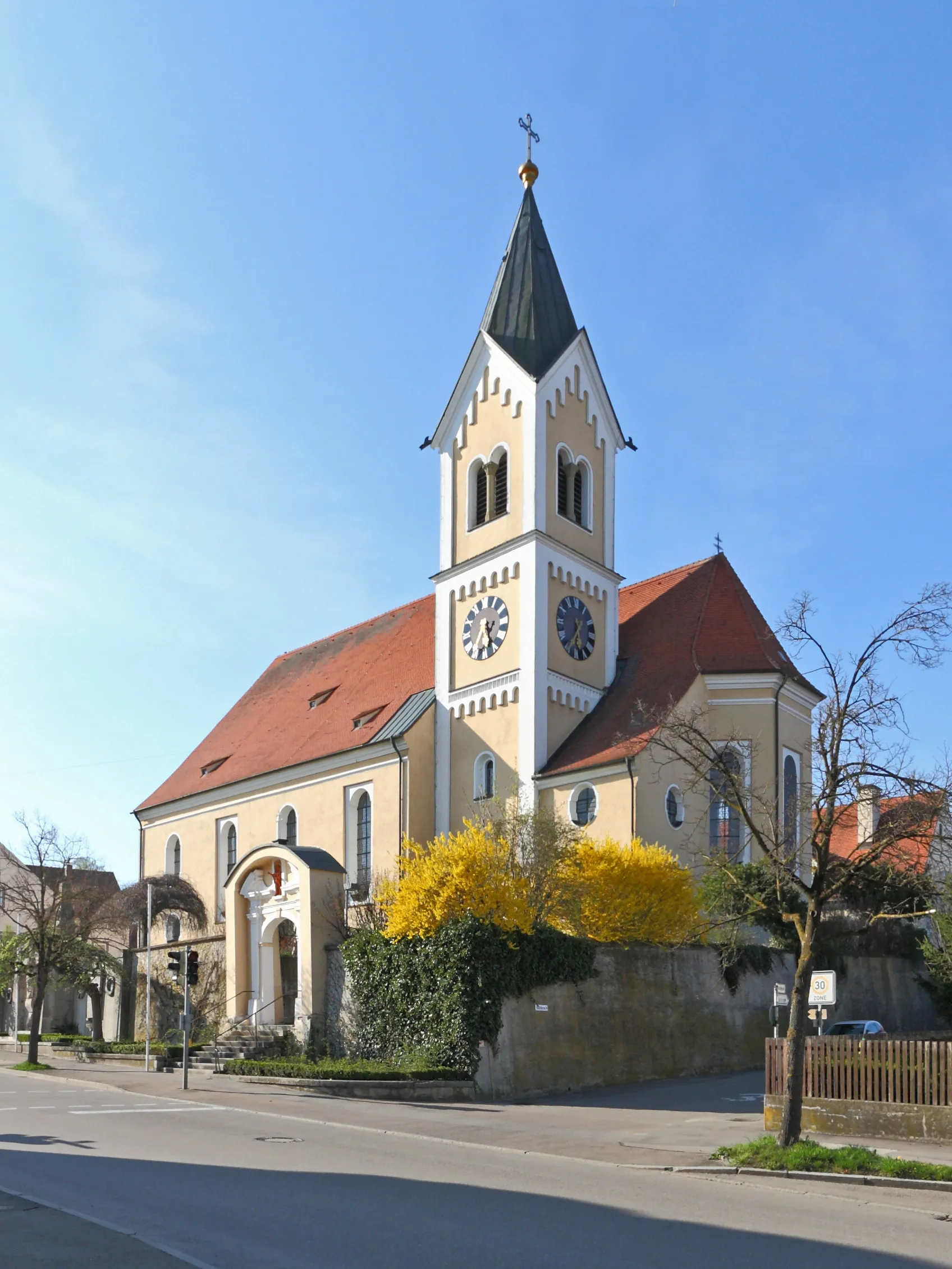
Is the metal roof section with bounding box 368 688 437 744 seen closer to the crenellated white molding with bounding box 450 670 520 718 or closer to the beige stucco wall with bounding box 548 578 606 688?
the crenellated white molding with bounding box 450 670 520 718

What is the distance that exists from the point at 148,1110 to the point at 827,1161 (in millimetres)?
12404

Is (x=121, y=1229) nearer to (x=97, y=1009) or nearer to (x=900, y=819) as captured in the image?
(x=900, y=819)

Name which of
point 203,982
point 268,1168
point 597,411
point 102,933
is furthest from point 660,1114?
point 102,933

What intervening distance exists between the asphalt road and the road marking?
3980 mm

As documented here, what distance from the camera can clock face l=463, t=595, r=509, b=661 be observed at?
37500mm

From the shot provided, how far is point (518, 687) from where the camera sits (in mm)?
36312

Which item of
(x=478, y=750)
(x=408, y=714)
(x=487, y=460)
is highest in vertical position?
(x=487, y=460)

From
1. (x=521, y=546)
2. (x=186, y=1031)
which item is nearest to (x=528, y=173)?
(x=521, y=546)

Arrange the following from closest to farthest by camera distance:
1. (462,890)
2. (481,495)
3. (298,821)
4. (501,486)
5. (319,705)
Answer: (462,890) → (501,486) → (481,495) → (298,821) → (319,705)

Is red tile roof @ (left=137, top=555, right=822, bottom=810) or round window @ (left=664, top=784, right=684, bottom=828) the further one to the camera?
red tile roof @ (left=137, top=555, right=822, bottom=810)

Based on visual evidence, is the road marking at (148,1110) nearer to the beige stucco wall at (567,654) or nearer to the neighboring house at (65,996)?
the neighboring house at (65,996)

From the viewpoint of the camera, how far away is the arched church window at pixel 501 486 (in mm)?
38719

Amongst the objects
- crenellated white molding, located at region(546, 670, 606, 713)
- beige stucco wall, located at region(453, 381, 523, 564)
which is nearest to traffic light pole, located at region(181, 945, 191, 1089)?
crenellated white molding, located at region(546, 670, 606, 713)

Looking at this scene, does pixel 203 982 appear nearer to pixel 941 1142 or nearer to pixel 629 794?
pixel 629 794
